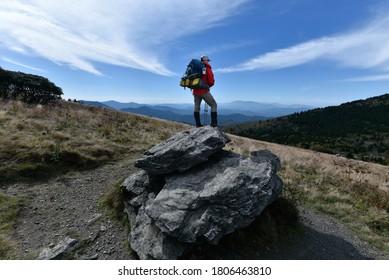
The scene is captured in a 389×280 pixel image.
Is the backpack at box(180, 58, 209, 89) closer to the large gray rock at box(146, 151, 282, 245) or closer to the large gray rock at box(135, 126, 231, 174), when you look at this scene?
the large gray rock at box(135, 126, 231, 174)

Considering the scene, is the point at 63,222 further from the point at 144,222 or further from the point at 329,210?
the point at 329,210

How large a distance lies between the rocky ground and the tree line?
17.3 metres

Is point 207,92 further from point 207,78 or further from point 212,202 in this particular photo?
point 212,202

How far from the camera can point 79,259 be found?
7.28m

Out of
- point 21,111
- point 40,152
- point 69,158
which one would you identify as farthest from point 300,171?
point 21,111

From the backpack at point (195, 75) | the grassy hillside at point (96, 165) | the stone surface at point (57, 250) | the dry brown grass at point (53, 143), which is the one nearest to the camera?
the stone surface at point (57, 250)

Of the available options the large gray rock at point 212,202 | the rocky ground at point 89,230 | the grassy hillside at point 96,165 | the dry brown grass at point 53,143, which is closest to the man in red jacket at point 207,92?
the large gray rock at point 212,202

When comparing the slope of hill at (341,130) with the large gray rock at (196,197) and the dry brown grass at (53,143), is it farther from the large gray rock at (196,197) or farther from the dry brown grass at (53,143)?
the large gray rock at (196,197)

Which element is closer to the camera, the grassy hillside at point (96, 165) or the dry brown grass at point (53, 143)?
the grassy hillside at point (96, 165)

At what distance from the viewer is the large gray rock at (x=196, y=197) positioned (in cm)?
702

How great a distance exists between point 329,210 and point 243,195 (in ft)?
21.3

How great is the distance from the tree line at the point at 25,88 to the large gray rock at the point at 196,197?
70.3 feet

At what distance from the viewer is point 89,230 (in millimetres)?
8477

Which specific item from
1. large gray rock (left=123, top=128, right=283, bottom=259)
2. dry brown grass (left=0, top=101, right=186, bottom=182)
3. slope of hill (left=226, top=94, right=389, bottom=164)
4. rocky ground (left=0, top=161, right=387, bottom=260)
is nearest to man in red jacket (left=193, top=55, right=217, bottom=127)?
large gray rock (left=123, top=128, right=283, bottom=259)
